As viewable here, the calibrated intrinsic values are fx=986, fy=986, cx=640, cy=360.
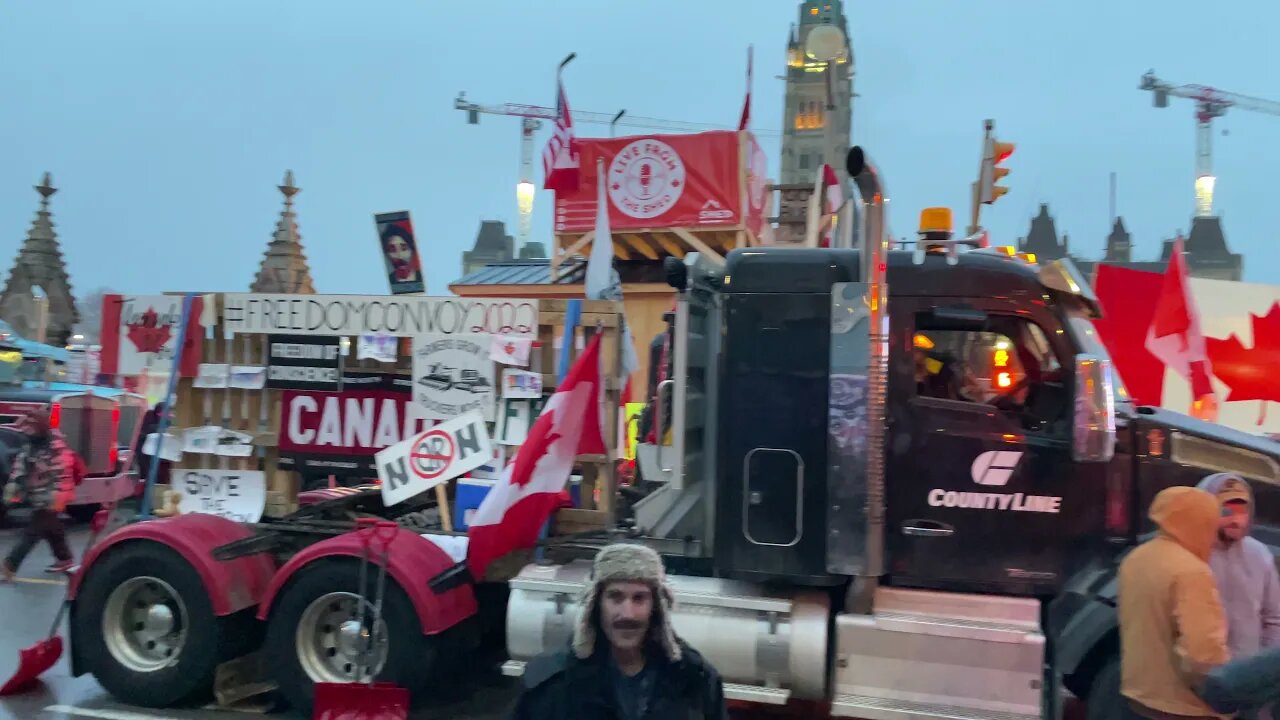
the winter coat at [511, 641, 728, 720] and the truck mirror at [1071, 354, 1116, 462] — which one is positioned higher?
the truck mirror at [1071, 354, 1116, 462]

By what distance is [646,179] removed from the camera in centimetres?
1698

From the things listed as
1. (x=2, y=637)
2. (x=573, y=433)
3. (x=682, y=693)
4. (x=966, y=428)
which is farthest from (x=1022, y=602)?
(x=2, y=637)

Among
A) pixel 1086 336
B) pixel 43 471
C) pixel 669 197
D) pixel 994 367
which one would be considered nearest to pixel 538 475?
pixel 994 367

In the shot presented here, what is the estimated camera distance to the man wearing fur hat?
2631 millimetres

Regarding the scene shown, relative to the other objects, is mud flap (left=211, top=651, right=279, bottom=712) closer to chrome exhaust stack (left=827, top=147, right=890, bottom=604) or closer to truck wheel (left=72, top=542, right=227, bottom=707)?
truck wheel (left=72, top=542, right=227, bottom=707)

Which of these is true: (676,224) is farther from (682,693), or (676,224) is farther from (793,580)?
(682,693)

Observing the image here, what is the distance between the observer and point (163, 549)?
5773 millimetres

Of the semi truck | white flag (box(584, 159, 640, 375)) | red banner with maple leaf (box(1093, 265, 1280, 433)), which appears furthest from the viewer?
red banner with maple leaf (box(1093, 265, 1280, 433))

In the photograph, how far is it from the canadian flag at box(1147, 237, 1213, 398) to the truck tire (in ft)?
18.6

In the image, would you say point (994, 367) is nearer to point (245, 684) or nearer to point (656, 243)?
point (245, 684)

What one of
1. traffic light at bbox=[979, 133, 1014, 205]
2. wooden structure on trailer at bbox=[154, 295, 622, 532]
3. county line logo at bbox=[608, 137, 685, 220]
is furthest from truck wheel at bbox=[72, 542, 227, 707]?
county line logo at bbox=[608, 137, 685, 220]

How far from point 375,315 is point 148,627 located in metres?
2.30

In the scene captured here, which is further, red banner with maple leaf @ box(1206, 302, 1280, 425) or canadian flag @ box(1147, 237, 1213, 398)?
red banner with maple leaf @ box(1206, 302, 1280, 425)

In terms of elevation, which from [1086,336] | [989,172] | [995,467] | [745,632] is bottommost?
[745,632]
